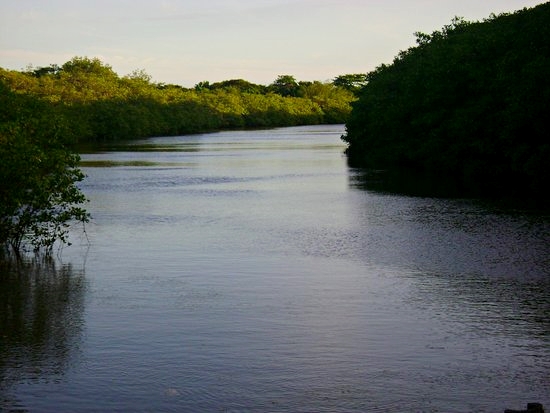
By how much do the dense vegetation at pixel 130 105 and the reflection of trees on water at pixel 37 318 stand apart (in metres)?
68.6

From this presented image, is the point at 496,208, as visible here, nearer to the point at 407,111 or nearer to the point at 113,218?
the point at 113,218

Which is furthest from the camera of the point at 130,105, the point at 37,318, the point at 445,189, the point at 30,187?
the point at 130,105

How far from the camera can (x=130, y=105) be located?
431 feet

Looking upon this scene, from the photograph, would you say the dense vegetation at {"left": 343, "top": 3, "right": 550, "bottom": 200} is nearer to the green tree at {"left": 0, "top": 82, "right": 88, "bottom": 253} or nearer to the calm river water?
the calm river water

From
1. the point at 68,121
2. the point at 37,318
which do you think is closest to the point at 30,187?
the point at 37,318

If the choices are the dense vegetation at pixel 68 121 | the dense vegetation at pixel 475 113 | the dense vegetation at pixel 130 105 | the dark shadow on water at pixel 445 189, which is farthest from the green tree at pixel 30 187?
the dense vegetation at pixel 130 105

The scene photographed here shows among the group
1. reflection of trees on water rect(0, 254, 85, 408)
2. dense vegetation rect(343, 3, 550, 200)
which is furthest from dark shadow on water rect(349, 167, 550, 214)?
reflection of trees on water rect(0, 254, 85, 408)

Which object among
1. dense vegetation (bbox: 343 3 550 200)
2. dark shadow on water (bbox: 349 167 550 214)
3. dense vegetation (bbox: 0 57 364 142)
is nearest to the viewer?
dark shadow on water (bbox: 349 167 550 214)

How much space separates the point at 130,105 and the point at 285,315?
4587 inches

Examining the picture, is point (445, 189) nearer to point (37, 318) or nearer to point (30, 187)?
point (30, 187)

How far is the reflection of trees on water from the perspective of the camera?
14.6 metres

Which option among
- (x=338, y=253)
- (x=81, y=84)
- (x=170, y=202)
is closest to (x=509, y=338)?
(x=338, y=253)

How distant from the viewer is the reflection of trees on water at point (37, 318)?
14.6 m

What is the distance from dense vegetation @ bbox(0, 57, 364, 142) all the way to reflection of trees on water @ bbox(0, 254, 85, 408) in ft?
225
